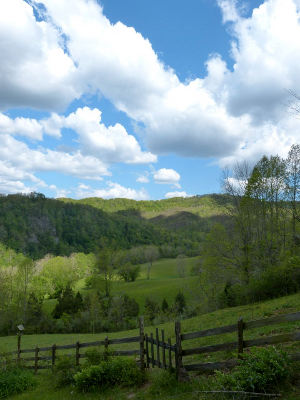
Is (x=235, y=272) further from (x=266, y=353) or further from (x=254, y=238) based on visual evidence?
Answer: (x=266, y=353)

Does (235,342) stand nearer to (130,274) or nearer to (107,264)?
(107,264)

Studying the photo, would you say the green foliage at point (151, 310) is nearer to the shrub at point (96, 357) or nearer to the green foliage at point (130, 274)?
the green foliage at point (130, 274)

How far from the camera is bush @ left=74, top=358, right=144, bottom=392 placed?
948cm

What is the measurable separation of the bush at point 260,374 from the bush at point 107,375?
4.06m

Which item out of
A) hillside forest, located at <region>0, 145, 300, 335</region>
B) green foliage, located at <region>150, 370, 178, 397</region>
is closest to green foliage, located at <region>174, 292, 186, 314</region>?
hillside forest, located at <region>0, 145, 300, 335</region>

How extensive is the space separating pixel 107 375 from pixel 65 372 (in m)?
2.37

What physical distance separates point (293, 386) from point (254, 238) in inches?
845

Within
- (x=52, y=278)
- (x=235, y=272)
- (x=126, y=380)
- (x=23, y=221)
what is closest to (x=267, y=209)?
(x=235, y=272)

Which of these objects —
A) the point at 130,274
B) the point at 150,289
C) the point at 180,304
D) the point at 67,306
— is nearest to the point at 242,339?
the point at 180,304

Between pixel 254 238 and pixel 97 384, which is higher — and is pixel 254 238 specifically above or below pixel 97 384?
above

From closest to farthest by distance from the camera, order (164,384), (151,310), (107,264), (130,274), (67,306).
→ (164,384)
(151,310)
(67,306)
(107,264)
(130,274)

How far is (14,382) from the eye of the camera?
11.9 metres

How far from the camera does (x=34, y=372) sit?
14.8 m

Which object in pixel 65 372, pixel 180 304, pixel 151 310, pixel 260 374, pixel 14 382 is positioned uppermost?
pixel 260 374
